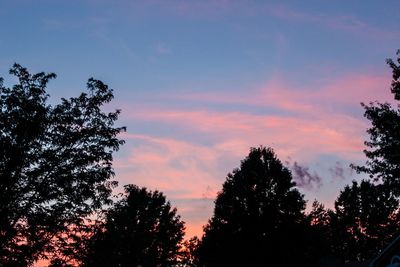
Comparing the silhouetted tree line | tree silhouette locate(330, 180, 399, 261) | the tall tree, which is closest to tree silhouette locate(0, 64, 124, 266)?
the silhouetted tree line

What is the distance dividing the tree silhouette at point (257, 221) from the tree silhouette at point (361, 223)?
5825 cm

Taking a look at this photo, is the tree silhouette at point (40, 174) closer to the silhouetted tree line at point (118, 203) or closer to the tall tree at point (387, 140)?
the silhouetted tree line at point (118, 203)

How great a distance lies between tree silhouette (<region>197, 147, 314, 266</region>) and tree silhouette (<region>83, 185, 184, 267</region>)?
10.8 meters

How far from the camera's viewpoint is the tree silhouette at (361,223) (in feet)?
323

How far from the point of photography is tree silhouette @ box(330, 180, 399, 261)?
323 feet

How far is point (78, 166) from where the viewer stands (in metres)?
11.5

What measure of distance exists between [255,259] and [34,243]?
1346 inches

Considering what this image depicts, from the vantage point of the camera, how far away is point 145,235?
182 feet

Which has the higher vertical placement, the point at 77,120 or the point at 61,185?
the point at 77,120

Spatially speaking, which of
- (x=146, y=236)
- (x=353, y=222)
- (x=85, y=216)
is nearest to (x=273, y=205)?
(x=146, y=236)

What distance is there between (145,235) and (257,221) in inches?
732

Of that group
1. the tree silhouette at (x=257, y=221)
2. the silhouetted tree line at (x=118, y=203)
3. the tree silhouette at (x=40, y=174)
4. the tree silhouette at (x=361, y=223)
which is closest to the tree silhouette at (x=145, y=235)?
the silhouetted tree line at (x=118, y=203)

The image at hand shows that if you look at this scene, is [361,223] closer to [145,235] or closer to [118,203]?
[145,235]

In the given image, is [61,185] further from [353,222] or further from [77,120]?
[353,222]
